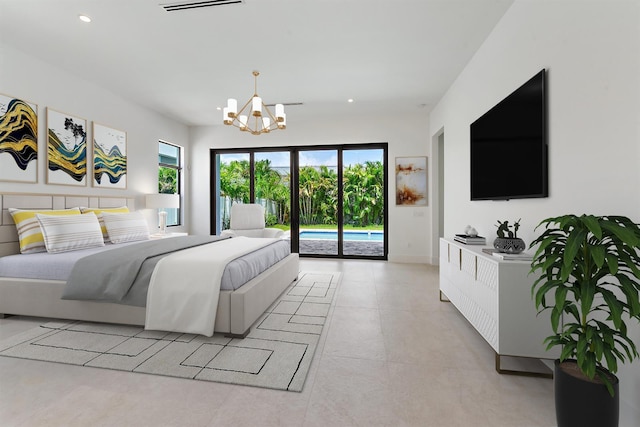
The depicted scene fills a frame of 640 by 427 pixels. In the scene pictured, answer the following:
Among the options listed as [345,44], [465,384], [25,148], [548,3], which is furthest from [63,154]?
[548,3]

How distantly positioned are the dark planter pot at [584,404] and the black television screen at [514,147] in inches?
48.0

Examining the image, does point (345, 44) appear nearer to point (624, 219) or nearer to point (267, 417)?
point (624, 219)

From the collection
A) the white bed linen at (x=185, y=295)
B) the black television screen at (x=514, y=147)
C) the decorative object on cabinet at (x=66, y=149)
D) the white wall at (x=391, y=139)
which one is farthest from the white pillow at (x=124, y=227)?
the black television screen at (x=514, y=147)

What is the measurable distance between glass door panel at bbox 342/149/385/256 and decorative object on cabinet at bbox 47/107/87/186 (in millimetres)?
4076

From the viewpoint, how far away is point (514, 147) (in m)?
2.40

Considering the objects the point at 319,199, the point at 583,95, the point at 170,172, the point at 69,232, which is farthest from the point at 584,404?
the point at 170,172

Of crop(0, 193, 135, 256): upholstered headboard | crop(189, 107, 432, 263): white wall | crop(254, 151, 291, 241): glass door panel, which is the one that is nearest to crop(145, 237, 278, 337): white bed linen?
crop(0, 193, 135, 256): upholstered headboard

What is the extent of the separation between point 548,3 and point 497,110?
31.8 inches

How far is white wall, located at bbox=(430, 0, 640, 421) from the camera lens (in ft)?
4.63

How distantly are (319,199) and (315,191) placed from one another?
181mm

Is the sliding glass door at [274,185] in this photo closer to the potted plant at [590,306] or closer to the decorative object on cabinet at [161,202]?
the decorative object on cabinet at [161,202]

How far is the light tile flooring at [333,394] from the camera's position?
146cm

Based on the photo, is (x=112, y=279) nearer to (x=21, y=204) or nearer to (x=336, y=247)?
(x=21, y=204)

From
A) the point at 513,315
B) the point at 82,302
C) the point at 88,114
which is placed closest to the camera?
the point at 513,315
